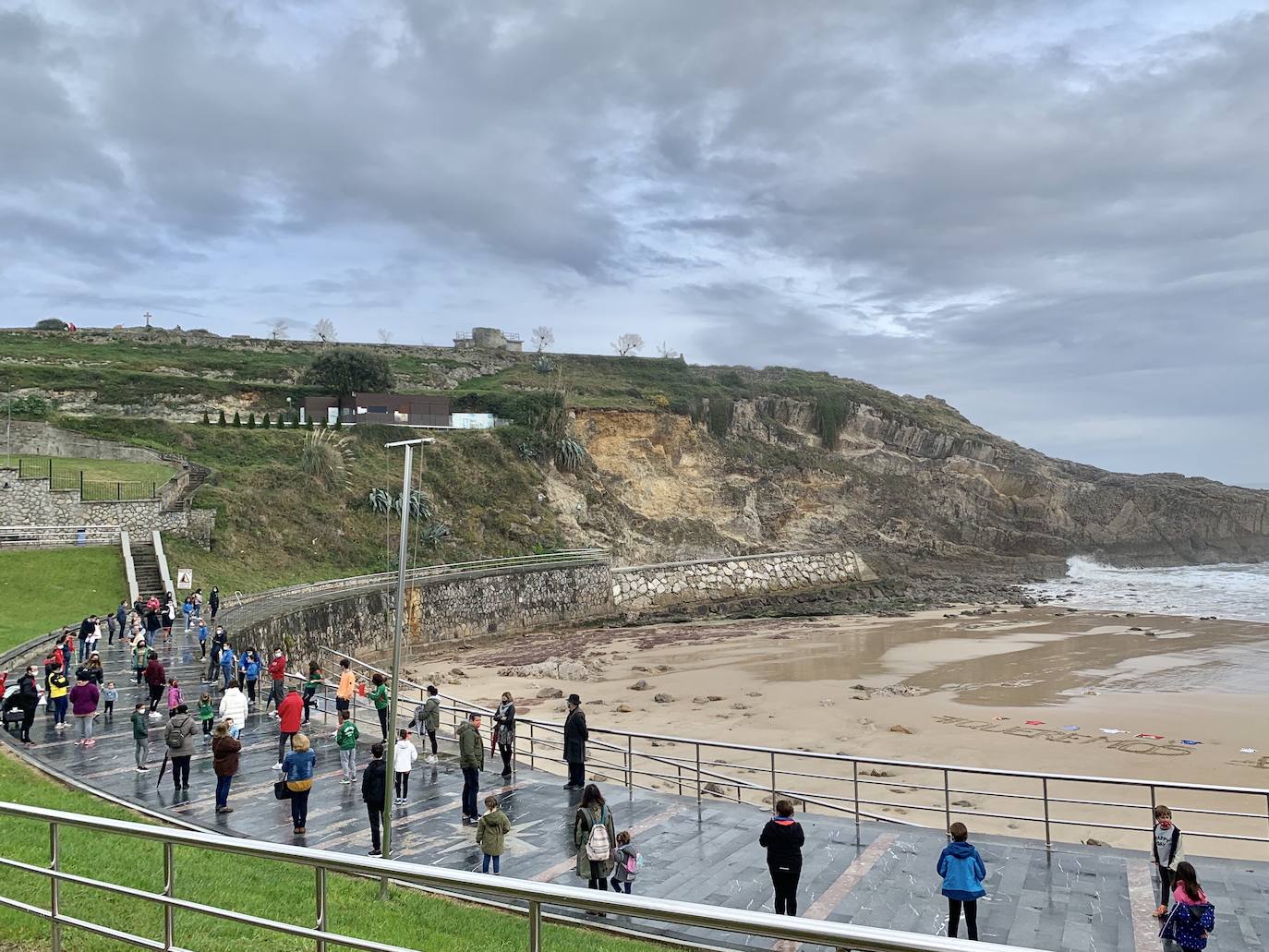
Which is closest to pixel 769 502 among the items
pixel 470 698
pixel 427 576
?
pixel 427 576

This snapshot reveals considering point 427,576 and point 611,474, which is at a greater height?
point 611,474

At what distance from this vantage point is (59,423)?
44.2 metres

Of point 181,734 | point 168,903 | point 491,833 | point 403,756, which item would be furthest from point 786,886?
point 181,734

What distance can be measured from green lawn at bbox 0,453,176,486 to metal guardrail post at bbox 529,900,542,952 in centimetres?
3839

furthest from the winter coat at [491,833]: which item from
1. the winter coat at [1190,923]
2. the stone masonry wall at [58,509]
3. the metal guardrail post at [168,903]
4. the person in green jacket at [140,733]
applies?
the stone masonry wall at [58,509]

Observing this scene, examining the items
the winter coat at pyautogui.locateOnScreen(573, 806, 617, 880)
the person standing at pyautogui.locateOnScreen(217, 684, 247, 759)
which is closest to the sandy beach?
the winter coat at pyautogui.locateOnScreen(573, 806, 617, 880)

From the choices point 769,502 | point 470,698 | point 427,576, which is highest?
point 769,502

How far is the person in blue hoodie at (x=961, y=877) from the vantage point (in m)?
7.86

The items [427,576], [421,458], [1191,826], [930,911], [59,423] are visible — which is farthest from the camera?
[421,458]

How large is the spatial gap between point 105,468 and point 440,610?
52.8 feet

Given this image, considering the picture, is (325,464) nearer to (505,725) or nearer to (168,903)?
(505,725)

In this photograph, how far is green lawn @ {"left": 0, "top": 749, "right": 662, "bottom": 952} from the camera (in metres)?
6.61

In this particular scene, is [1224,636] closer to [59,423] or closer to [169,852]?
[169,852]

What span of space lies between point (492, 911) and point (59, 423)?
149ft
